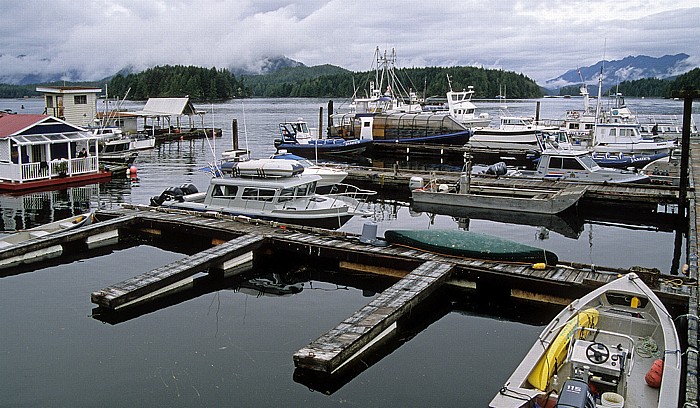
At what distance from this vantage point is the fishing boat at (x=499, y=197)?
25.4 metres

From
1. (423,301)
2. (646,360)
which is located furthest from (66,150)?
(646,360)

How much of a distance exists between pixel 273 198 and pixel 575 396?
1496 centimetres

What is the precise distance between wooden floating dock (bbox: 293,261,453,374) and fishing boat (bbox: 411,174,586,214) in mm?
11553

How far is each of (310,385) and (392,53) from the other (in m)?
66.0

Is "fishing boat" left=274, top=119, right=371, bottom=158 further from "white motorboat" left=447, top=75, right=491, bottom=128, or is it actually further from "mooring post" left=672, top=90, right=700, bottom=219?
"mooring post" left=672, top=90, right=700, bottom=219

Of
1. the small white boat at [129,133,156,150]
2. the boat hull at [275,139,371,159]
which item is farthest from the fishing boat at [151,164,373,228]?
the small white boat at [129,133,156,150]

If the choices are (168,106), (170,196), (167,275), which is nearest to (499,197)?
(170,196)

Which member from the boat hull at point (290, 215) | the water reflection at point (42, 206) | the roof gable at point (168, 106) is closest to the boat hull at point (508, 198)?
the boat hull at point (290, 215)

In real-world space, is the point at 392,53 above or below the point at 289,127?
above

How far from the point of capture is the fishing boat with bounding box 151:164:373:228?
71.4 feet

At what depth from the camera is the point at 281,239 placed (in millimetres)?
18172

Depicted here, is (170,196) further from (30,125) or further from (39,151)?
(39,151)

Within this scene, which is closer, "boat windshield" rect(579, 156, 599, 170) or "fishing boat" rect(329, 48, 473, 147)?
"boat windshield" rect(579, 156, 599, 170)

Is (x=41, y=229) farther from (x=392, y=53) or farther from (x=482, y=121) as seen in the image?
(x=392, y=53)
